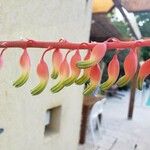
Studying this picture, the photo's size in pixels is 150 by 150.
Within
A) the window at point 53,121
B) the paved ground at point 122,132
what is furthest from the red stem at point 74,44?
the paved ground at point 122,132

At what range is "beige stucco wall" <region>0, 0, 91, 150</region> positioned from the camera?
3643mm

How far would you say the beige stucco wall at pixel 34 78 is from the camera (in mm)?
3643

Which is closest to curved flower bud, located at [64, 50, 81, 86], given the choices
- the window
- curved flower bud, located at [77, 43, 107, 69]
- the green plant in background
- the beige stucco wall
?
curved flower bud, located at [77, 43, 107, 69]

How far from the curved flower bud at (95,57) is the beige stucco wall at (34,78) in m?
2.38

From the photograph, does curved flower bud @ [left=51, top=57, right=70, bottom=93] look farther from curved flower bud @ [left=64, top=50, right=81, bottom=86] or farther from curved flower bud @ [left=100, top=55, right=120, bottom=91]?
curved flower bud @ [left=100, top=55, right=120, bottom=91]

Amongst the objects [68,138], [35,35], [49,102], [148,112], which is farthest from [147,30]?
[148,112]

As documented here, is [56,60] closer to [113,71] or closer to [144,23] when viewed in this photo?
[113,71]

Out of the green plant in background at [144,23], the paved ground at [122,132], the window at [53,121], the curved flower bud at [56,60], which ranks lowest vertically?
the paved ground at [122,132]

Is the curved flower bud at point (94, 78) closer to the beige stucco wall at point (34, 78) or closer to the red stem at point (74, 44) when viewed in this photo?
the red stem at point (74, 44)

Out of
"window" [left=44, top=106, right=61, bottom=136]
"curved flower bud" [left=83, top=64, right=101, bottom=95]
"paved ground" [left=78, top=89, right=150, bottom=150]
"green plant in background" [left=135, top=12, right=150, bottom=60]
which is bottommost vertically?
"paved ground" [left=78, top=89, right=150, bottom=150]

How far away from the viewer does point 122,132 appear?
378 inches

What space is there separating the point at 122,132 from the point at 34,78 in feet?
19.2

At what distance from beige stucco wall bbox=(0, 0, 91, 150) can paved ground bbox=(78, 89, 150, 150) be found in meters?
2.75

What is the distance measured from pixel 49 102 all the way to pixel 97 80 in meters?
3.61
